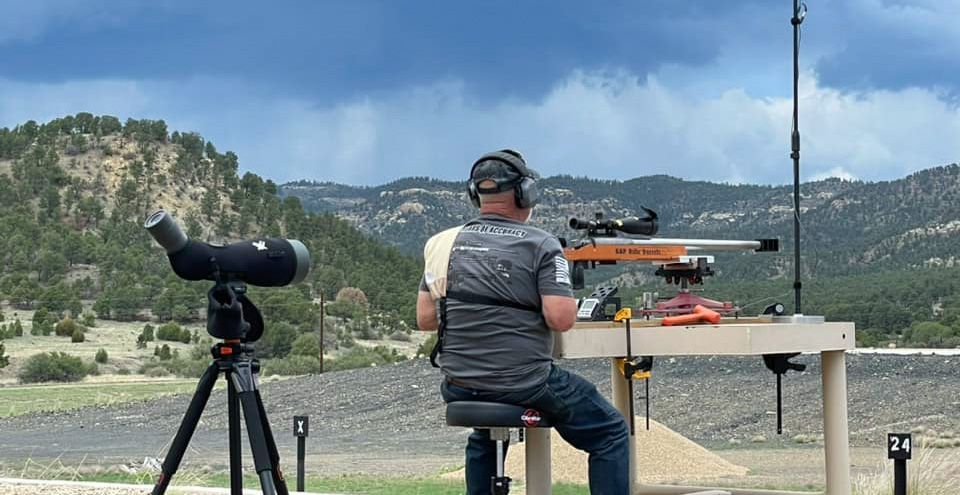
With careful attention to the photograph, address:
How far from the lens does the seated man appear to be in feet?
14.5

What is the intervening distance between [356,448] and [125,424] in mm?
5734

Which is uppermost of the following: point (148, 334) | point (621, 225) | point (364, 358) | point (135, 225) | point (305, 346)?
point (135, 225)

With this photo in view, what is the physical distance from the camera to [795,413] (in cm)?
1728

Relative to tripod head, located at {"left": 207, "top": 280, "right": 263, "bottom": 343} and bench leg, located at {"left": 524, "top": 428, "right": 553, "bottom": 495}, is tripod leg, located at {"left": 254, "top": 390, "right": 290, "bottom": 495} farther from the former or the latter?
bench leg, located at {"left": 524, "top": 428, "right": 553, "bottom": 495}

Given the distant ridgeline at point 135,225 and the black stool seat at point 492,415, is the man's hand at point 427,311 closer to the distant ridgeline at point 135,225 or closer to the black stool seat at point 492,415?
the black stool seat at point 492,415

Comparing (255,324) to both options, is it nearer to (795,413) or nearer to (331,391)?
(795,413)

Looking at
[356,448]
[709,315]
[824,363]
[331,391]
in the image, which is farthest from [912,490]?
[331,391]

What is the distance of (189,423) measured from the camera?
4.89 metres

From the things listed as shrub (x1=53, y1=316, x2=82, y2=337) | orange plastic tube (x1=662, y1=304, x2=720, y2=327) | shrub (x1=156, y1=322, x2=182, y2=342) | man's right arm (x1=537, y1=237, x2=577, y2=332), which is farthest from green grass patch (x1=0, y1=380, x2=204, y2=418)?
man's right arm (x1=537, y1=237, x2=577, y2=332)

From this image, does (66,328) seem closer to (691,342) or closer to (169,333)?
(169,333)

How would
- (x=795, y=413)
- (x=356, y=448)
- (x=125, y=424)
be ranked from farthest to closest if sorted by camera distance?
(x=125, y=424), (x=795, y=413), (x=356, y=448)

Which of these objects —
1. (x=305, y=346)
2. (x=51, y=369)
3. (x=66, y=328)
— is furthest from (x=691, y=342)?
(x=66, y=328)

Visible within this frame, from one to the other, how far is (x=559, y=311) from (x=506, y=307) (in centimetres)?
18

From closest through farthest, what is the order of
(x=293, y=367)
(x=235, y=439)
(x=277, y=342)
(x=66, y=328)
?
(x=235, y=439) → (x=293, y=367) → (x=277, y=342) → (x=66, y=328)
